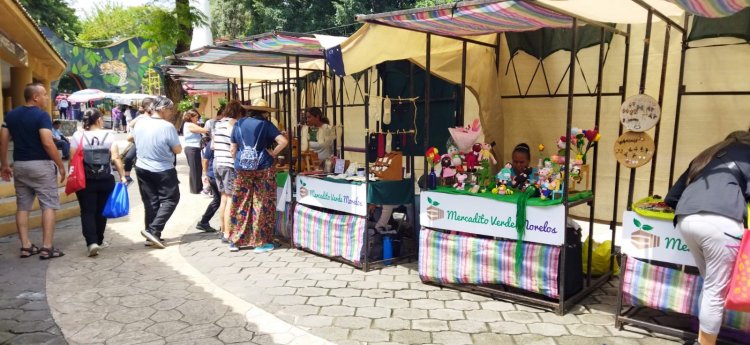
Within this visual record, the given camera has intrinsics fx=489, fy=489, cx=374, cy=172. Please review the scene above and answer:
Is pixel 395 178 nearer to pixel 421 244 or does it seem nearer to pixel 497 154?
pixel 421 244

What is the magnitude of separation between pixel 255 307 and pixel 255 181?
6.39 ft

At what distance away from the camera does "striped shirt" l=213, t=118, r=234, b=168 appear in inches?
224

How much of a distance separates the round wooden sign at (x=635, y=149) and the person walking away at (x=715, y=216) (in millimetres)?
763

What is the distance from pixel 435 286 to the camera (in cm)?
437

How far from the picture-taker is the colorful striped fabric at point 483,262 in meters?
3.72

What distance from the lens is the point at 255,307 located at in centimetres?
387

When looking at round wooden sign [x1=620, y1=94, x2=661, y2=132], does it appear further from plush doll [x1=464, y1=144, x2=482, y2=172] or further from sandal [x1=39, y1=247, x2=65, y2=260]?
sandal [x1=39, y1=247, x2=65, y2=260]

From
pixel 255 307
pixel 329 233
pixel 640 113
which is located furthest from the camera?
pixel 329 233

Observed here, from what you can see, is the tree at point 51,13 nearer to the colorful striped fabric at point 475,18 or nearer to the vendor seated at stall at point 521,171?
the colorful striped fabric at point 475,18

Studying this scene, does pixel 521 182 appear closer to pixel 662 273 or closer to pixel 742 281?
pixel 662 273

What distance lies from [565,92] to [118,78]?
28353mm

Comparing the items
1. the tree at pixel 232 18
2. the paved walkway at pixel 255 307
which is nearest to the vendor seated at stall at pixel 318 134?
the paved walkway at pixel 255 307

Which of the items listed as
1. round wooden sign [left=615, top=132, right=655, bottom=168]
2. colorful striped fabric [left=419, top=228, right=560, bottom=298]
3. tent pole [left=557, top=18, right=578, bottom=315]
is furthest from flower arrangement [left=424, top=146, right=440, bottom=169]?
round wooden sign [left=615, top=132, right=655, bottom=168]

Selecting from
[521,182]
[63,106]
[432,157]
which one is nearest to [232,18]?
[63,106]
